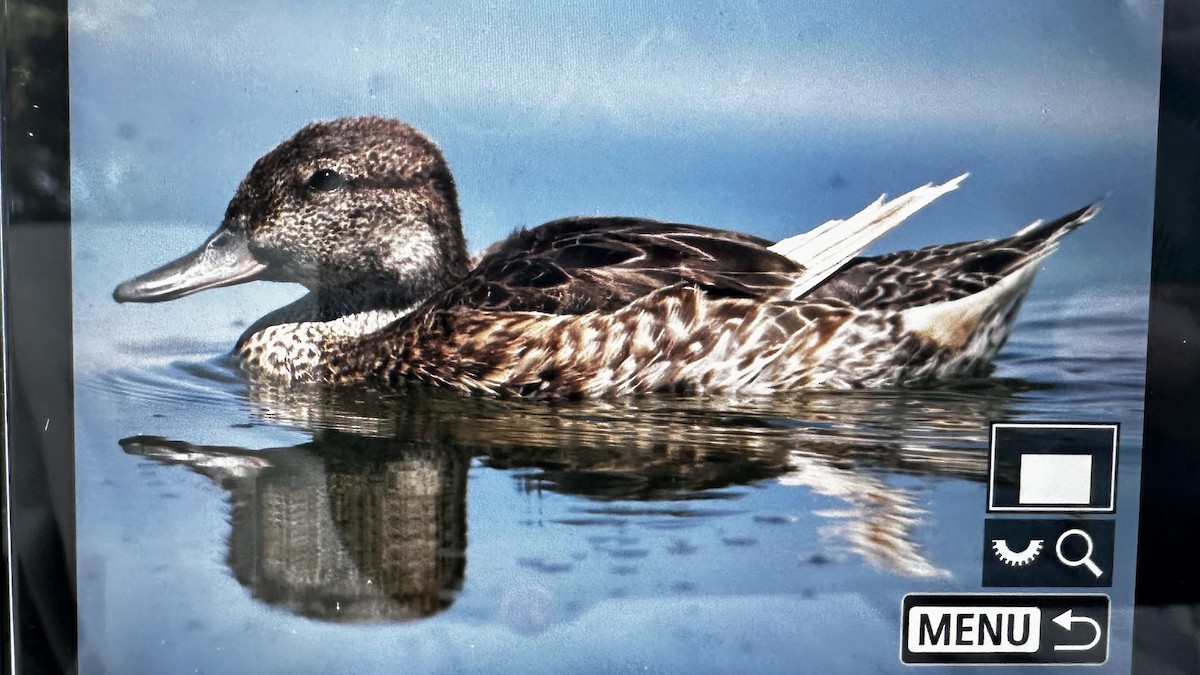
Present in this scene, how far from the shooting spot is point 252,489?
1.78m

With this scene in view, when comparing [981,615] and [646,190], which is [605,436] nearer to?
[646,190]

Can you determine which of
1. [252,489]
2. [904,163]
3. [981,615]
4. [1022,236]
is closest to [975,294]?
[1022,236]

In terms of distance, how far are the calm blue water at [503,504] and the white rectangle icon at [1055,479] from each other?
77 millimetres

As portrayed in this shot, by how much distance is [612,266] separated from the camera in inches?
69.9

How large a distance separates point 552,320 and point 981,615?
3.20 feet

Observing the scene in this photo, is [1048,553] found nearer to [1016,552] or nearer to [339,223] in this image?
[1016,552]

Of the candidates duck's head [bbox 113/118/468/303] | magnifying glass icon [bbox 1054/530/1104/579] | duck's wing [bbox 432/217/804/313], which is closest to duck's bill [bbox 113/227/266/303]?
duck's head [bbox 113/118/468/303]

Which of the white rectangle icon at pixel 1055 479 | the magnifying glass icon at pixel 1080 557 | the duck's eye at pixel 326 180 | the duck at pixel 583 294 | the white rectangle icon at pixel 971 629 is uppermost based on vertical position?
the duck's eye at pixel 326 180

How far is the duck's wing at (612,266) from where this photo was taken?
69.4 inches

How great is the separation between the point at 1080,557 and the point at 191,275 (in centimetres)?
170

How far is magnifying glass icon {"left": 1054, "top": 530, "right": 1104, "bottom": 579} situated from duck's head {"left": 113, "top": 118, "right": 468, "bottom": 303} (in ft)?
4.00

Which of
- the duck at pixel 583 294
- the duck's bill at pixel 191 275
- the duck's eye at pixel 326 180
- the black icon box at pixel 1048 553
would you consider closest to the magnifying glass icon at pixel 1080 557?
the black icon box at pixel 1048 553

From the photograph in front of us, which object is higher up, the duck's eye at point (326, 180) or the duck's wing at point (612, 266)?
the duck's eye at point (326, 180)

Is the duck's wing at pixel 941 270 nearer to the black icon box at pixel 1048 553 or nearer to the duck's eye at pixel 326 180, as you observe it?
the black icon box at pixel 1048 553
